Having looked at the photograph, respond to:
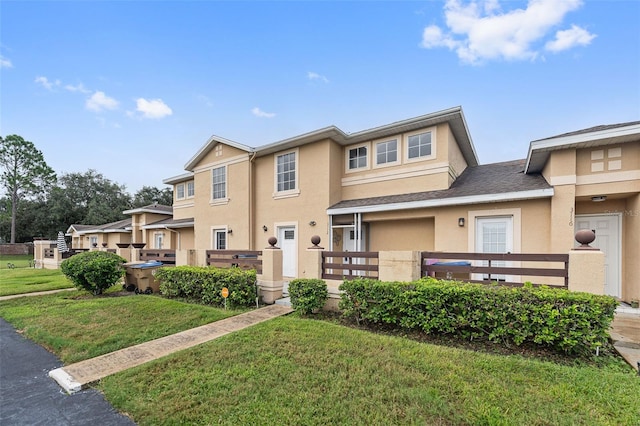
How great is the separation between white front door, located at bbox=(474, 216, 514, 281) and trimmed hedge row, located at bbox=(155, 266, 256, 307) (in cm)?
653

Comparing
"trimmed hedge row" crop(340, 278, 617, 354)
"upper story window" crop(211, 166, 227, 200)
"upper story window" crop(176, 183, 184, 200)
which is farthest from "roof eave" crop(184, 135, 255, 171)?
"trimmed hedge row" crop(340, 278, 617, 354)

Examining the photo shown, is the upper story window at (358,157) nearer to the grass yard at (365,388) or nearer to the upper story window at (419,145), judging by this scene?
the upper story window at (419,145)

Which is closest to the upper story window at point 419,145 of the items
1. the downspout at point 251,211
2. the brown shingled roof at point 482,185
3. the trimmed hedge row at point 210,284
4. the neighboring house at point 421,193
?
the neighboring house at point 421,193

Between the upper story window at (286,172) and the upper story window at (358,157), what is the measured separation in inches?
91.4

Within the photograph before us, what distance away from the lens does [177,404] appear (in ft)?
9.64

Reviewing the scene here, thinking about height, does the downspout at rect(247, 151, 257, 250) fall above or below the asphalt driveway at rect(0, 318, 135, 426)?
above

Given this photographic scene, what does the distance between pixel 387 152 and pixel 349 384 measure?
28.4 feet

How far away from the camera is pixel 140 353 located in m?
4.43

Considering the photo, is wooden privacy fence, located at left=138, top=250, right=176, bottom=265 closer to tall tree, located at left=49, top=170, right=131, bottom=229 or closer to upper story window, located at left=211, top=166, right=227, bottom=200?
upper story window, located at left=211, top=166, right=227, bottom=200

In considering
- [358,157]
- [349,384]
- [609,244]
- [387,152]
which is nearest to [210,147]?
[358,157]

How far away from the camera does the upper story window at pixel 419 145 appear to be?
9625mm

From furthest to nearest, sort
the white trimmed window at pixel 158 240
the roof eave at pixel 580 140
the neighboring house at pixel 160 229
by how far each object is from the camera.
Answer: the white trimmed window at pixel 158 240
the neighboring house at pixel 160 229
the roof eave at pixel 580 140

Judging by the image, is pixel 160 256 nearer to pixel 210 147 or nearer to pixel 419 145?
pixel 210 147

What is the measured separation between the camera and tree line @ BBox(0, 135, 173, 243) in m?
34.8
